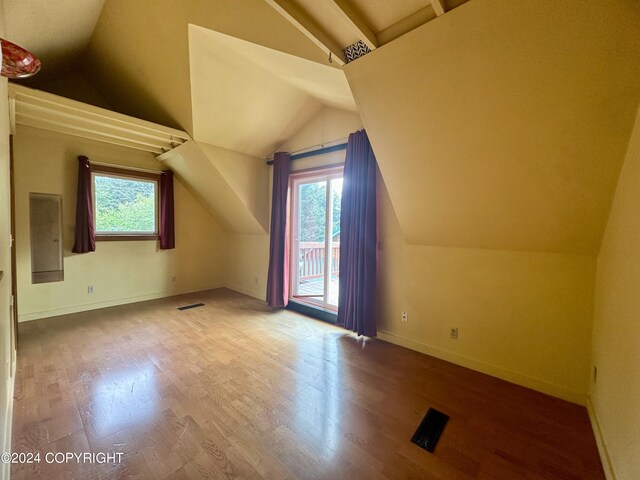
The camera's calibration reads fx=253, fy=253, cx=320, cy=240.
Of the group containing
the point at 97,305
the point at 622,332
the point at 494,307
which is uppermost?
the point at 622,332

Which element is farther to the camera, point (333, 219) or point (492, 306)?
point (333, 219)

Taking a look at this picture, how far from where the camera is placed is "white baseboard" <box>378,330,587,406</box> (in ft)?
6.25

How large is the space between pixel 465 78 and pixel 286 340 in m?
2.74

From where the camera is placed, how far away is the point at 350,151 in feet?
9.30

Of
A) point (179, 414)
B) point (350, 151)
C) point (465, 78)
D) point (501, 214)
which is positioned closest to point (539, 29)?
point (465, 78)

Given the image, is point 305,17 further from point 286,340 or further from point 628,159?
point 286,340

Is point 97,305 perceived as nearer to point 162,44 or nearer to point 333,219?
point 162,44

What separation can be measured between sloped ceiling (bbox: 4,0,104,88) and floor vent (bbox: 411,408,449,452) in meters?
3.70

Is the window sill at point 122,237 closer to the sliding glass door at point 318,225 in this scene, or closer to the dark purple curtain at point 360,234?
the sliding glass door at point 318,225

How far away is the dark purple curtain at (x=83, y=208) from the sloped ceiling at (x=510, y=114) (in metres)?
3.80

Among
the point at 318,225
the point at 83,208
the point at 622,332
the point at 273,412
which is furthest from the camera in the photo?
the point at 318,225

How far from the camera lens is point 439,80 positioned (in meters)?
1.47

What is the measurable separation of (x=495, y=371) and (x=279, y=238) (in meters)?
2.90

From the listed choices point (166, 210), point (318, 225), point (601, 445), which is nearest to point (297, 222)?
point (318, 225)
